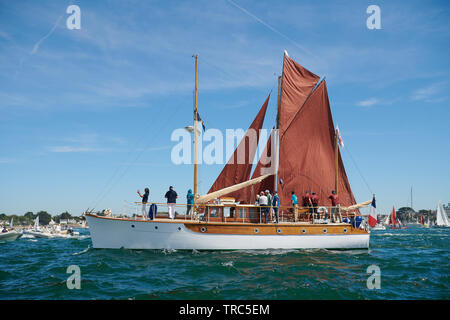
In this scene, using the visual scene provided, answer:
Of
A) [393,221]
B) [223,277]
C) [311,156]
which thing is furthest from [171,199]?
[393,221]

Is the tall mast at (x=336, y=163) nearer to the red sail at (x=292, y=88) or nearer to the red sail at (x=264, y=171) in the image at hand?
the red sail at (x=292, y=88)

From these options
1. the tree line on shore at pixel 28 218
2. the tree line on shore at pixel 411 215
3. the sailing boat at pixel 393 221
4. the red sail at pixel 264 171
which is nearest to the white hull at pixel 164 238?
the red sail at pixel 264 171

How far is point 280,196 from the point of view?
24906mm

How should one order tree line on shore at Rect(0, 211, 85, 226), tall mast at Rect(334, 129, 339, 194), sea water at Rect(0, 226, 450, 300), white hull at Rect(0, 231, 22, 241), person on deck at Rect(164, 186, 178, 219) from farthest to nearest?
tree line on shore at Rect(0, 211, 85, 226)
white hull at Rect(0, 231, 22, 241)
tall mast at Rect(334, 129, 339, 194)
person on deck at Rect(164, 186, 178, 219)
sea water at Rect(0, 226, 450, 300)

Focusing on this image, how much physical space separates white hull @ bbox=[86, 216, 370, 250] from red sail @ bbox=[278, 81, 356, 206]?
5.39 m

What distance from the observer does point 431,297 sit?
10695mm

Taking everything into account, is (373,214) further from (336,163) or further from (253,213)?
(253,213)

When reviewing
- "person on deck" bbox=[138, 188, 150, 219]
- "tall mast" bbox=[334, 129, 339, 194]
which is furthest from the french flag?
"person on deck" bbox=[138, 188, 150, 219]

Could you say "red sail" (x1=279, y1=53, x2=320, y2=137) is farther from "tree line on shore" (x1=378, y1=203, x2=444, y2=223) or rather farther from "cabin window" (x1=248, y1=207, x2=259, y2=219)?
"tree line on shore" (x1=378, y1=203, x2=444, y2=223)

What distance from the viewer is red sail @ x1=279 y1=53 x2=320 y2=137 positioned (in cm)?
2591

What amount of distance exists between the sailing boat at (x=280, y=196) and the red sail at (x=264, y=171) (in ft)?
0.27

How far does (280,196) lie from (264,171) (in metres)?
2.45
